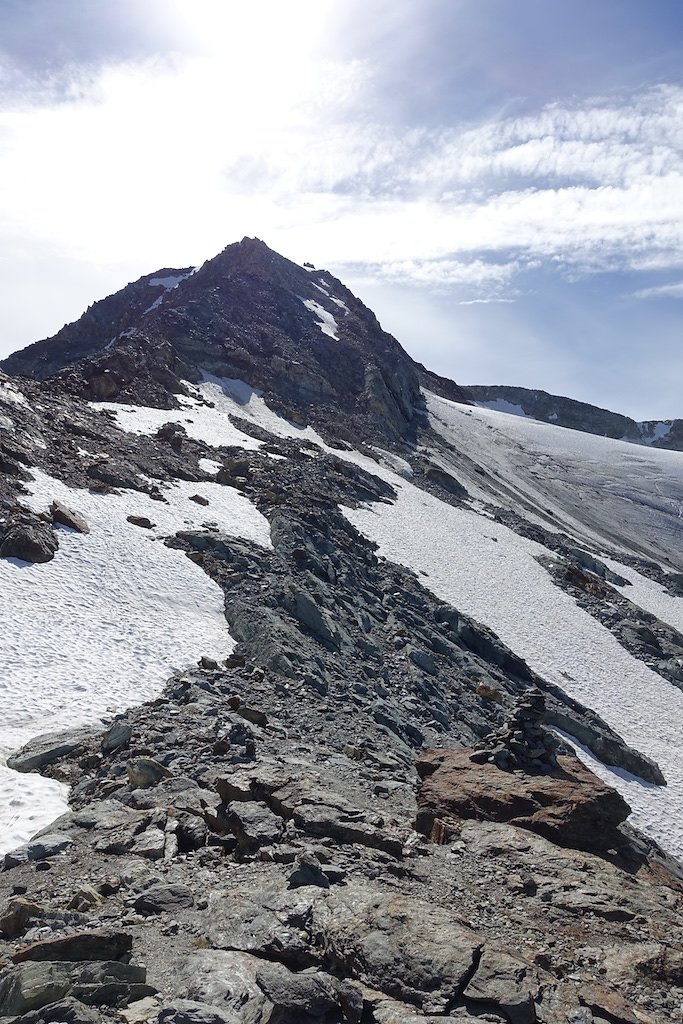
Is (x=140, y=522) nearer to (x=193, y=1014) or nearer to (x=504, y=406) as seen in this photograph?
(x=193, y=1014)

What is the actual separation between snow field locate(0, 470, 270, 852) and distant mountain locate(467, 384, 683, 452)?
124m

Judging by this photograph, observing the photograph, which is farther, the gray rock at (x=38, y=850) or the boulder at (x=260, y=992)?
the gray rock at (x=38, y=850)

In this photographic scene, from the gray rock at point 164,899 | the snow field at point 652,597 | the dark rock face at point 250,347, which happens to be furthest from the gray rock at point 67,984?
the snow field at point 652,597

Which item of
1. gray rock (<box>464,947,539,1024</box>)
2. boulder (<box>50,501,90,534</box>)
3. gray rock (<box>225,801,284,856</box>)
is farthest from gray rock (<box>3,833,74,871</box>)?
boulder (<box>50,501,90,534</box>)

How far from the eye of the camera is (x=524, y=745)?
1366 centimetres

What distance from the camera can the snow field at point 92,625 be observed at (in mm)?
12680

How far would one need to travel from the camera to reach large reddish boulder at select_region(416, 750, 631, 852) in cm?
1097

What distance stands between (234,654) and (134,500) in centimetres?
1023

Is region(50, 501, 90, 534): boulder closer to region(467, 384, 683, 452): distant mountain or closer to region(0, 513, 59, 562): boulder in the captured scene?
region(0, 513, 59, 562): boulder

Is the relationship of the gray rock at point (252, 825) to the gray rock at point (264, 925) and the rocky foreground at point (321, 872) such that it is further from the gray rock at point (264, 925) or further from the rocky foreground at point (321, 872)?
the gray rock at point (264, 925)

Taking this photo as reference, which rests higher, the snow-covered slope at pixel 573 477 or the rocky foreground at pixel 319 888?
the snow-covered slope at pixel 573 477

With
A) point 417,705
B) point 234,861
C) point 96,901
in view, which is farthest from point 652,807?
point 96,901

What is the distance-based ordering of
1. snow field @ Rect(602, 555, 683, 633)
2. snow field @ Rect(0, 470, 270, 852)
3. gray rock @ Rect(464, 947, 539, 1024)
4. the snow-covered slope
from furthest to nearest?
the snow-covered slope
snow field @ Rect(602, 555, 683, 633)
snow field @ Rect(0, 470, 270, 852)
gray rock @ Rect(464, 947, 539, 1024)

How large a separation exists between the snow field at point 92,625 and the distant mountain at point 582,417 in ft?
408
